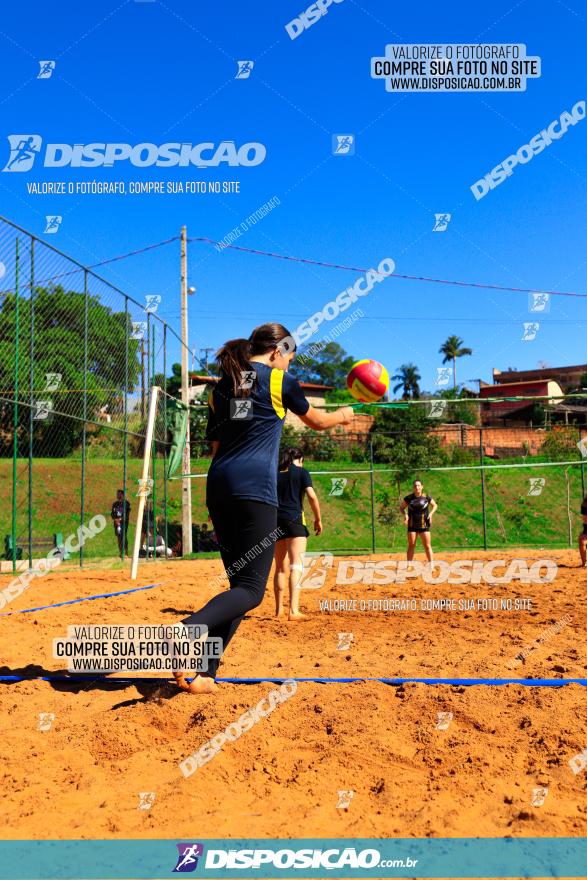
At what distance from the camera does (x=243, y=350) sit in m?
3.97

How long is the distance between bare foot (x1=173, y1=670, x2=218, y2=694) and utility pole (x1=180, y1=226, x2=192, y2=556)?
54.5 feet

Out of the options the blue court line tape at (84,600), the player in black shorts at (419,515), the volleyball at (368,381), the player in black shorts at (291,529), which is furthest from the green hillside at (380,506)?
the volleyball at (368,381)

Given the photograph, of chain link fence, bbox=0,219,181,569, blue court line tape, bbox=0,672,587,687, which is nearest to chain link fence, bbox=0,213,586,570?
chain link fence, bbox=0,219,181,569

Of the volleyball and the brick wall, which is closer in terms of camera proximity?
the volleyball

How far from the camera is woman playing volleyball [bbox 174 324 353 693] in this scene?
3750mm

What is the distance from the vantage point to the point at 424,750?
326 centimetres

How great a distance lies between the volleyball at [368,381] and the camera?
517 cm

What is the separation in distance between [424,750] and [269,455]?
1627 millimetres

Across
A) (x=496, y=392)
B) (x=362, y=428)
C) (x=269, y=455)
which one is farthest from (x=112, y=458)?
(x=496, y=392)

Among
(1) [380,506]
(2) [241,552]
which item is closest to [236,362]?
(2) [241,552]

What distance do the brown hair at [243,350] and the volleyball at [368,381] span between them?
1.20 m

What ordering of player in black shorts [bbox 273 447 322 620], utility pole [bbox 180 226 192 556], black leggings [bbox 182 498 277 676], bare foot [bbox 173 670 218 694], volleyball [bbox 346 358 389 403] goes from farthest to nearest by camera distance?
utility pole [bbox 180 226 192 556] < player in black shorts [bbox 273 447 322 620] < volleyball [bbox 346 358 389 403] < black leggings [bbox 182 498 277 676] < bare foot [bbox 173 670 218 694]

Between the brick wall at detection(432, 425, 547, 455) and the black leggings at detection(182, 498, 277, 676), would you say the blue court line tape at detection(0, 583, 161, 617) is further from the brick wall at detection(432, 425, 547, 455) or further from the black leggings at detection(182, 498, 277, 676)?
the brick wall at detection(432, 425, 547, 455)

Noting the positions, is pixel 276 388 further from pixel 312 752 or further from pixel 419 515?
pixel 419 515
